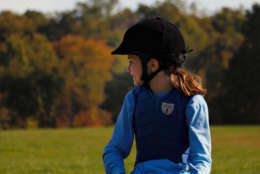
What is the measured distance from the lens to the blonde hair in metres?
2.61

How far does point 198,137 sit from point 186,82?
0.32 metres

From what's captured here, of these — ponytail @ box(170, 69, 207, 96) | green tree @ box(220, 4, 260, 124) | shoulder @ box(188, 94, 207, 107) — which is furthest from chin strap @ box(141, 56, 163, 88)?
green tree @ box(220, 4, 260, 124)

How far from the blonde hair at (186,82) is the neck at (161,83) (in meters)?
0.03

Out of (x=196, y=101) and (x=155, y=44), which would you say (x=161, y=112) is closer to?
(x=196, y=101)

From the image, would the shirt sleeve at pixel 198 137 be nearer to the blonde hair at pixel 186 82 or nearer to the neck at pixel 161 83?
the blonde hair at pixel 186 82

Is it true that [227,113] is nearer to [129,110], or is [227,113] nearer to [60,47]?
[60,47]

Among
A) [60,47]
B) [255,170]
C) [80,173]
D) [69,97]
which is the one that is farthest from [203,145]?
[60,47]

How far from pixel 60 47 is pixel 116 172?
166 feet

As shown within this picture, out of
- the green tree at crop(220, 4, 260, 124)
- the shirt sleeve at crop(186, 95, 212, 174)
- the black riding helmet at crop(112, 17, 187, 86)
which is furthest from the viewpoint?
the green tree at crop(220, 4, 260, 124)

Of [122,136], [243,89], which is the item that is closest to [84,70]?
[243,89]

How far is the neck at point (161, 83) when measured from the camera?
8.79 ft

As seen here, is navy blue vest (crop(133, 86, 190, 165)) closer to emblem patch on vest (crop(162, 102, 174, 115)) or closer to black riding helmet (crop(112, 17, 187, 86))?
emblem patch on vest (crop(162, 102, 174, 115))

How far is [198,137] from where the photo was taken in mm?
2547

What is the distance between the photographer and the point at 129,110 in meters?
2.75
